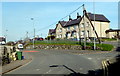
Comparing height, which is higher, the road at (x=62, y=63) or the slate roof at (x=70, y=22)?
the slate roof at (x=70, y=22)

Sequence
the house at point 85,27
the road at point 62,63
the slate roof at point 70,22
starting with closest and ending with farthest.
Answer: the road at point 62,63, the house at point 85,27, the slate roof at point 70,22

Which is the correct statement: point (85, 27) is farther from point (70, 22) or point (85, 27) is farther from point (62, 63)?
point (62, 63)

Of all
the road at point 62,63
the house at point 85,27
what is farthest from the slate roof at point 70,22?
the road at point 62,63

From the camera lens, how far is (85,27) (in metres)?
61.2

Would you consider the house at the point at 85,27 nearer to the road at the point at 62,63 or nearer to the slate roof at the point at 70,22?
the slate roof at the point at 70,22

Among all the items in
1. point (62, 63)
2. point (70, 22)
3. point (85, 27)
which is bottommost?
point (62, 63)

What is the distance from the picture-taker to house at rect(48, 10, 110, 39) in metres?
60.8

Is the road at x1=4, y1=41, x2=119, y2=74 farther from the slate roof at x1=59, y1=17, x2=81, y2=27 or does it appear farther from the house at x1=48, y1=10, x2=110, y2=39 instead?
the slate roof at x1=59, y1=17, x2=81, y2=27

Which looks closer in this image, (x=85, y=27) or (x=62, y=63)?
(x=62, y=63)

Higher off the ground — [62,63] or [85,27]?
[85,27]

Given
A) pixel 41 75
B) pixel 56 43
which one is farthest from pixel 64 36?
pixel 41 75

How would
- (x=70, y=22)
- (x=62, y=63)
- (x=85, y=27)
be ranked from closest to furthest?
1. (x=62, y=63)
2. (x=85, y=27)
3. (x=70, y=22)

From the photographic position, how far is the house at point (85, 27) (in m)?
60.8

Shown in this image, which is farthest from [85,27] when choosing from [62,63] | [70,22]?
[62,63]
